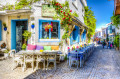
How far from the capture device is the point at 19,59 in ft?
16.5

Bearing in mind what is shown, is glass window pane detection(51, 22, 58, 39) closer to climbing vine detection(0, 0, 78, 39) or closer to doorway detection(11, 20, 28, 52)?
climbing vine detection(0, 0, 78, 39)

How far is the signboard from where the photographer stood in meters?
7.08

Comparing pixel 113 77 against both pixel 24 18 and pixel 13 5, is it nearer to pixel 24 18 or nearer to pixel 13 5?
pixel 24 18

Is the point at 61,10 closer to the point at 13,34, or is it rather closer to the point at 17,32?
the point at 17,32

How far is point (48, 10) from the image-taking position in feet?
23.4

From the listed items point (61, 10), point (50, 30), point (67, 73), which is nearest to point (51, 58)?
point (67, 73)

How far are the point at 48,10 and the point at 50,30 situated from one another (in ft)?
5.24

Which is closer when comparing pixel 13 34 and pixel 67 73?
pixel 67 73

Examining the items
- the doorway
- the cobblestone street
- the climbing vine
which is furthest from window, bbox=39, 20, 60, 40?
the cobblestone street

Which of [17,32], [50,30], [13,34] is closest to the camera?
[50,30]

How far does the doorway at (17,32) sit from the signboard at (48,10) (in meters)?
2.47

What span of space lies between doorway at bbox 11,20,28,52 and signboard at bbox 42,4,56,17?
247 centimetres

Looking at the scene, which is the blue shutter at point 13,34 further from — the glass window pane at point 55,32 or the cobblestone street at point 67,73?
the glass window pane at point 55,32

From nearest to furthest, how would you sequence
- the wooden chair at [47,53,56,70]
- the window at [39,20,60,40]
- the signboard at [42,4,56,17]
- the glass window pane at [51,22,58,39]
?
the wooden chair at [47,53,56,70] < the signboard at [42,4,56,17] < the window at [39,20,60,40] < the glass window pane at [51,22,58,39]
